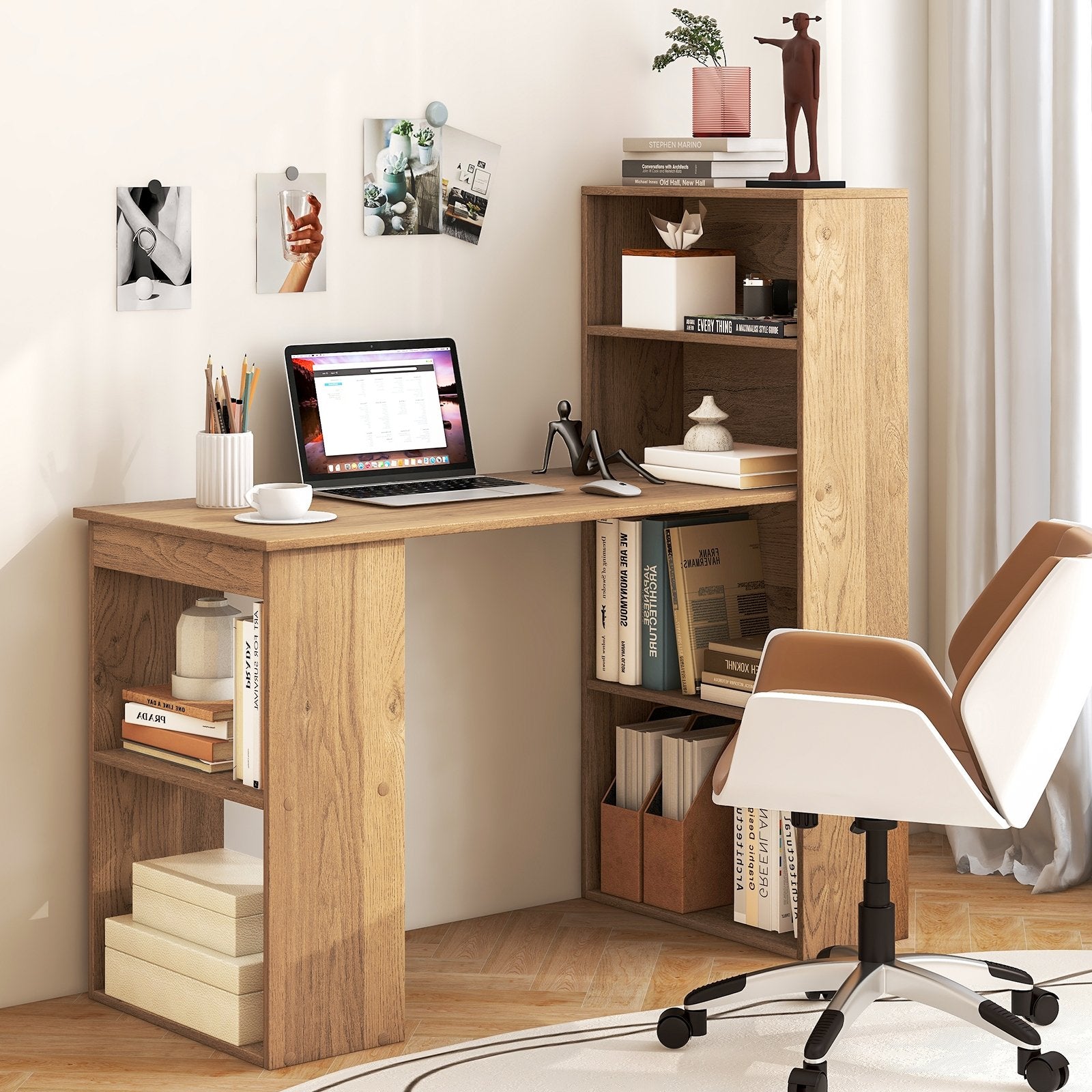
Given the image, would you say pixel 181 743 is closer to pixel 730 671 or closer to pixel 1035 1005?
pixel 730 671

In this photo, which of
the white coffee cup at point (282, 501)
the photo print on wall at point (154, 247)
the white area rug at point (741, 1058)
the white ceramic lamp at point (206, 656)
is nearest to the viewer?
the white area rug at point (741, 1058)

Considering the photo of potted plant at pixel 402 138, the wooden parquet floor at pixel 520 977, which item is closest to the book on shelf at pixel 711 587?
the wooden parquet floor at pixel 520 977

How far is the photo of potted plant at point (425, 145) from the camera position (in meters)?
3.49

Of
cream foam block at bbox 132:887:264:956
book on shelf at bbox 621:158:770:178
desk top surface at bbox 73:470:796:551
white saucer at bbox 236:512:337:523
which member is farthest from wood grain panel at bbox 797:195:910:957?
cream foam block at bbox 132:887:264:956

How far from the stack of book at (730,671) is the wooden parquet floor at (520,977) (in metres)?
0.47

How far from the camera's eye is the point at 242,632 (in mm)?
2910

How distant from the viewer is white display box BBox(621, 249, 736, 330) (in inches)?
138

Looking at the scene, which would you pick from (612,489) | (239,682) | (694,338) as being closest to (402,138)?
(694,338)

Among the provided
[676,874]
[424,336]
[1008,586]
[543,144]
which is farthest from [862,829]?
[543,144]

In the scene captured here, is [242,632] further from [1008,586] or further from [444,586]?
[1008,586]

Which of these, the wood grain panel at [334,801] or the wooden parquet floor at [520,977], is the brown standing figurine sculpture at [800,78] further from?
the wooden parquet floor at [520,977]

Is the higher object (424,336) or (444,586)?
(424,336)

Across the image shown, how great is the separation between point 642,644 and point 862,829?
93 cm

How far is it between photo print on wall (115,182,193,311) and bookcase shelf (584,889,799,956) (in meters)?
1.45
